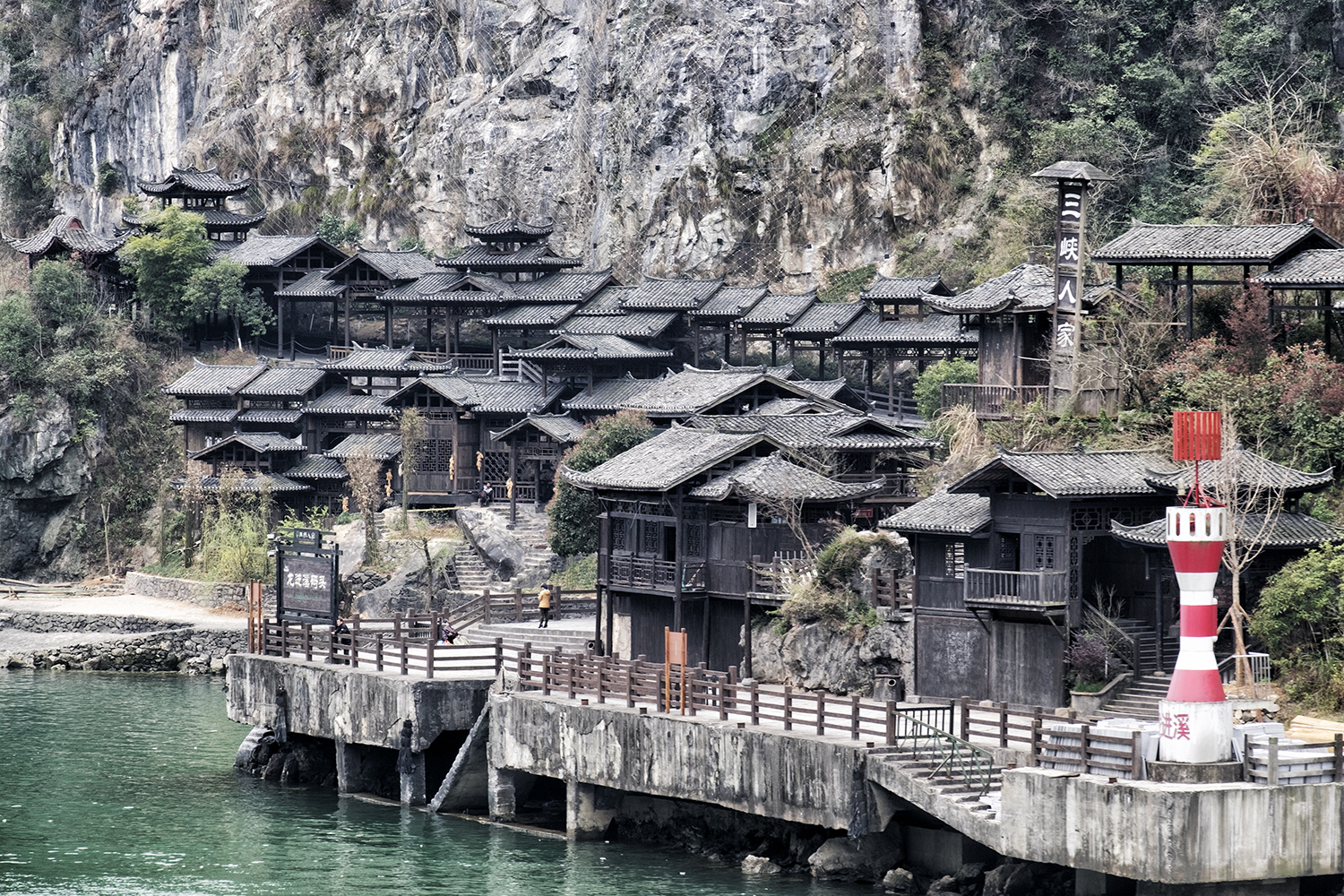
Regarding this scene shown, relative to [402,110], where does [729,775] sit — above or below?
below

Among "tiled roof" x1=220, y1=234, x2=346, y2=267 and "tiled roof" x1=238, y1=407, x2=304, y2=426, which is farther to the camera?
"tiled roof" x1=220, y1=234, x2=346, y2=267

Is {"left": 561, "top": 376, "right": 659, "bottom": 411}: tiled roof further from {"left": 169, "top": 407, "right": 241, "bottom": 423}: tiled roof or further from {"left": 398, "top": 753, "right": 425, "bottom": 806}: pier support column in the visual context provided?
{"left": 398, "top": 753, "right": 425, "bottom": 806}: pier support column

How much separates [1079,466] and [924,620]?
4.85 m

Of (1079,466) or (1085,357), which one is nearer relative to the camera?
(1079,466)

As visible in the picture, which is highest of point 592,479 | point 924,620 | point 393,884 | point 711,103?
point 711,103

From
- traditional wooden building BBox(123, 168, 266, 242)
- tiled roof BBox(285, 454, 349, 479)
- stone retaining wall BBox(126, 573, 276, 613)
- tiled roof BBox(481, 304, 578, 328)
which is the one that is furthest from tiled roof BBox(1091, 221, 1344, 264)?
traditional wooden building BBox(123, 168, 266, 242)

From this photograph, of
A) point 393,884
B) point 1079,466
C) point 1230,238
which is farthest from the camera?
point 1230,238

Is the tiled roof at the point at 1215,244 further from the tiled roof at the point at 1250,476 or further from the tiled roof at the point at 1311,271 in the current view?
the tiled roof at the point at 1250,476

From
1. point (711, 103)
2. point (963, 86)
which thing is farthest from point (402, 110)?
point (963, 86)

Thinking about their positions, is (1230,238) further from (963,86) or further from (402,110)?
(402,110)

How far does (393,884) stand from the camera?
3747 centimetres

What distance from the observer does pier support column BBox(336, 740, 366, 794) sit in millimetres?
46000

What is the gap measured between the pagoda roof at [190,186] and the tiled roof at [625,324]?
2345 cm

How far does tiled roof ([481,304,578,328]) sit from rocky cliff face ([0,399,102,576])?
1859 centimetres
